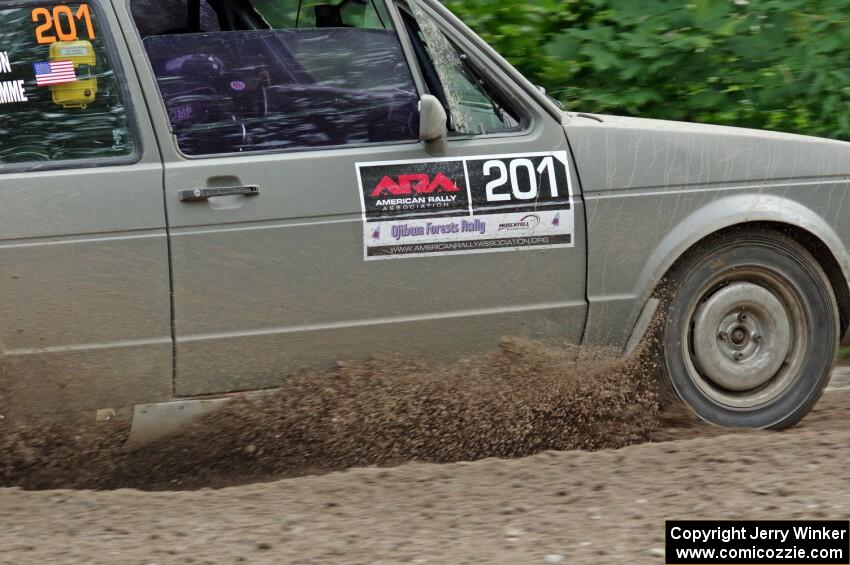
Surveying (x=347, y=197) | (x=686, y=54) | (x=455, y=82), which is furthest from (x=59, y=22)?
(x=686, y=54)

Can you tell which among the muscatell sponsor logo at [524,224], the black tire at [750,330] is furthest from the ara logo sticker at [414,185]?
the black tire at [750,330]

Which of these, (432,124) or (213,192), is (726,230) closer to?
(432,124)

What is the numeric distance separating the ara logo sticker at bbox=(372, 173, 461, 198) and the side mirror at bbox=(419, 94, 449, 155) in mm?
108

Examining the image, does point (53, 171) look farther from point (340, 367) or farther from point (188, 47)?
point (340, 367)

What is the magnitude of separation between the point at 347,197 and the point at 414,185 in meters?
Answer: 0.26

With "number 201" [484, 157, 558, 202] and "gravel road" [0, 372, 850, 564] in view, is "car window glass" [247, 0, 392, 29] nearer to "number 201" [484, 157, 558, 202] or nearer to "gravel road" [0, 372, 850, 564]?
"number 201" [484, 157, 558, 202]

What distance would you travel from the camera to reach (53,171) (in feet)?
13.5

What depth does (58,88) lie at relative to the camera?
4.17 metres

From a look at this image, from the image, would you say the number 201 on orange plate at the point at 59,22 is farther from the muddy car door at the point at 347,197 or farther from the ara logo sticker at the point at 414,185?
the ara logo sticker at the point at 414,185

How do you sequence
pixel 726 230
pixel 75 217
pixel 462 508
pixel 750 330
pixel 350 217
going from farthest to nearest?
pixel 750 330
pixel 726 230
pixel 350 217
pixel 75 217
pixel 462 508

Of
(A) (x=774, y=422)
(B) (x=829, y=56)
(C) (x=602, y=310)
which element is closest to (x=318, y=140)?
(C) (x=602, y=310)

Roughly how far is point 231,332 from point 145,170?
0.67 meters

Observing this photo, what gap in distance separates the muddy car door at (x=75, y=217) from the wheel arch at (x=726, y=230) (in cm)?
190

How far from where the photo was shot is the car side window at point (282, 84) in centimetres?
431
